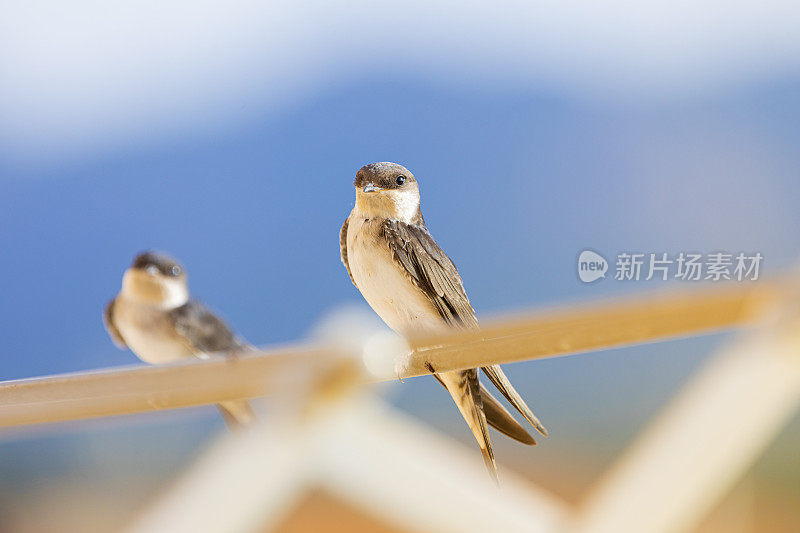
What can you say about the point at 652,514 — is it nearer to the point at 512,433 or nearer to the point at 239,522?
the point at 239,522

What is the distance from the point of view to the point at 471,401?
2.40 ft

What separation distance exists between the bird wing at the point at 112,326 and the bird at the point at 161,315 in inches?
1.0

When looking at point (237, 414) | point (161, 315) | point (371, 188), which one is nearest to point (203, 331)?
point (161, 315)

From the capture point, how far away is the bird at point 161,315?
1528mm

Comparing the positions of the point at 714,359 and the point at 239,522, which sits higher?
the point at 714,359

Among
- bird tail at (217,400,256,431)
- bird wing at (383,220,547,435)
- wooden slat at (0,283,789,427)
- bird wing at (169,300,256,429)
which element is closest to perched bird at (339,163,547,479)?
bird wing at (383,220,547,435)

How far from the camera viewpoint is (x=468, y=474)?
1633 mm

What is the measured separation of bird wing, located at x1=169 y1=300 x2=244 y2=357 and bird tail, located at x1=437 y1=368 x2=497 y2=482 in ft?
2.43

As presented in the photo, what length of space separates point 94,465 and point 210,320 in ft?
4.22

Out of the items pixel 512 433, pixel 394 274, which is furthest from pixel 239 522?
pixel 512 433

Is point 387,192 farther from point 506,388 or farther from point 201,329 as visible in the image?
point 201,329

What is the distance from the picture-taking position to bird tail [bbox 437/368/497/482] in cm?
69

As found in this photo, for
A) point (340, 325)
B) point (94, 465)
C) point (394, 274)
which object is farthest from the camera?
point (94, 465)

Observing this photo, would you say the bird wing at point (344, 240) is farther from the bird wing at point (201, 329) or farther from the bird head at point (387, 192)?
the bird wing at point (201, 329)
